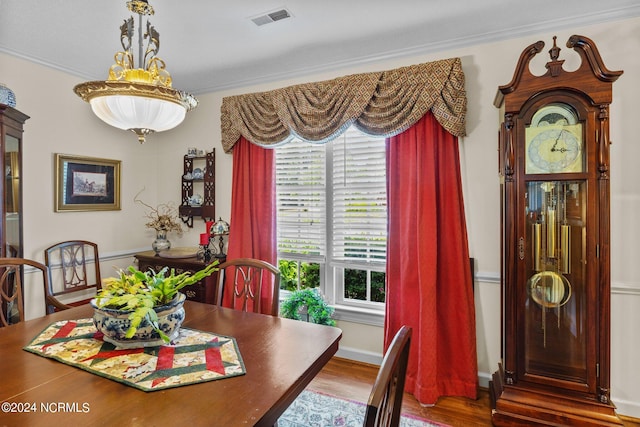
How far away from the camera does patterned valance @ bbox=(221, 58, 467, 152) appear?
2.39 metres

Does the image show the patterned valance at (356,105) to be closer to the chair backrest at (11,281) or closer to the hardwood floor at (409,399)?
the chair backrest at (11,281)

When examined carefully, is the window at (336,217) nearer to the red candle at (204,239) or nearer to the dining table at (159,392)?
the red candle at (204,239)

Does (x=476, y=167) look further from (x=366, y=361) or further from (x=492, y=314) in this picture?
(x=366, y=361)

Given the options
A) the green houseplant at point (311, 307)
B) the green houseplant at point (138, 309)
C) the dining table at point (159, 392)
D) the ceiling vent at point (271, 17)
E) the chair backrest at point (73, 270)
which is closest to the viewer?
the dining table at point (159, 392)

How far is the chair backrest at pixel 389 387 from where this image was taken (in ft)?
2.37

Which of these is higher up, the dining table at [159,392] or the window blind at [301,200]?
the window blind at [301,200]

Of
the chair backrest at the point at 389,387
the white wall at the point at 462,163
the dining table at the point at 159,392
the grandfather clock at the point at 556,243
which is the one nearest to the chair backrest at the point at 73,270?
the white wall at the point at 462,163

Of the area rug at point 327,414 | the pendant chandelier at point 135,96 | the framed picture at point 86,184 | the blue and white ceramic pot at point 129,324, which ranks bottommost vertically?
the area rug at point 327,414

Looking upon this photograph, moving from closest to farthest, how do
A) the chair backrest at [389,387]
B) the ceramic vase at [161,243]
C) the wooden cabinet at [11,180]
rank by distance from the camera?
1. the chair backrest at [389,387]
2. the wooden cabinet at [11,180]
3. the ceramic vase at [161,243]

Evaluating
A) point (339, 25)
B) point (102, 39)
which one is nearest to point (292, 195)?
point (339, 25)

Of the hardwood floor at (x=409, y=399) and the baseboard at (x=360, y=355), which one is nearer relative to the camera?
the hardwood floor at (x=409, y=399)

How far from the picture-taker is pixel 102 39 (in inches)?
96.7

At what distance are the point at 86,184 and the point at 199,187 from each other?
99 centimetres

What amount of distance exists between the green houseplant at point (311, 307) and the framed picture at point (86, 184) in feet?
6.66
